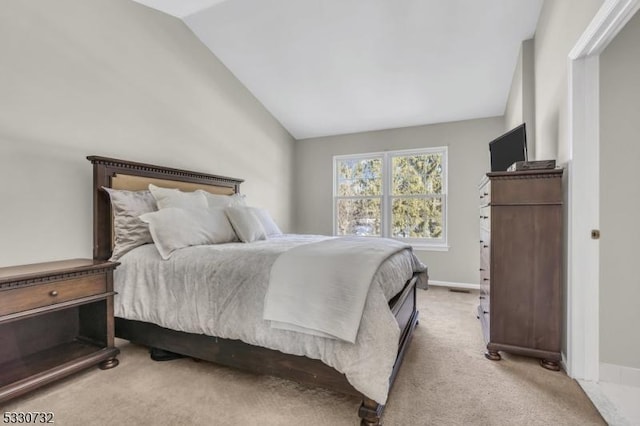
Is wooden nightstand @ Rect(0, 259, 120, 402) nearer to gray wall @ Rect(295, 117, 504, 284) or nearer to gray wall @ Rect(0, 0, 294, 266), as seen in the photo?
gray wall @ Rect(0, 0, 294, 266)

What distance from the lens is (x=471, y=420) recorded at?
4.90ft

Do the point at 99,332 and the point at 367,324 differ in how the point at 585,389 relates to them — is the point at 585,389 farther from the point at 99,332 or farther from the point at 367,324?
the point at 99,332

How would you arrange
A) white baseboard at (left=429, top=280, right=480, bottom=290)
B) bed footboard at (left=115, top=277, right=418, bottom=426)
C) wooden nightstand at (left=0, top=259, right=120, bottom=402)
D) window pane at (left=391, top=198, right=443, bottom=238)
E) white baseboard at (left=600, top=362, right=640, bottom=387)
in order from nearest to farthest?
bed footboard at (left=115, top=277, right=418, bottom=426), wooden nightstand at (left=0, top=259, right=120, bottom=402), white baseboard at (left=600, top=362, right=640, bottom=387), white baseboard at (left=429, top=280, right=480, bottom=290), window pane at (left=391, top=198, right=443, bottom=238)

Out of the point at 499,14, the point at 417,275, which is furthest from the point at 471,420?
the point at 499,14

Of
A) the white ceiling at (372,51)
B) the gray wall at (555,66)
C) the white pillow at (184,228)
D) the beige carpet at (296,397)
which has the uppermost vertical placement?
the white ceiling at (372,51)

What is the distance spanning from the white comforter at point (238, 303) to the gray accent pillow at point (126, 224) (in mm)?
100

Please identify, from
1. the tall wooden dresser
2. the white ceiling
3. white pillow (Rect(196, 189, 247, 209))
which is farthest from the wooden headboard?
the tall wooden dresser

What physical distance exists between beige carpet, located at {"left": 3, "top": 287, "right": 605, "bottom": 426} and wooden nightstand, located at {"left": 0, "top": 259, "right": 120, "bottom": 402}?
123 mm

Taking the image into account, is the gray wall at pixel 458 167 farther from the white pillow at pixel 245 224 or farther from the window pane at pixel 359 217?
the white pillow at pixel 245 224

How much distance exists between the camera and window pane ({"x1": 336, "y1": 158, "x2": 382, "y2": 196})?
479 cm

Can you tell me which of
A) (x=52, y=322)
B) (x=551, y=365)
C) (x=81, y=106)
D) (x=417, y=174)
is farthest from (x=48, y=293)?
(x=417, y=174)

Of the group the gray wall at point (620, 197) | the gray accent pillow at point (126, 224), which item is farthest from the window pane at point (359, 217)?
the gray accent pillow at point (126, 224)

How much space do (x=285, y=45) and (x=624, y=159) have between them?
3.06m

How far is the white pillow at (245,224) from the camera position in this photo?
2.64m
